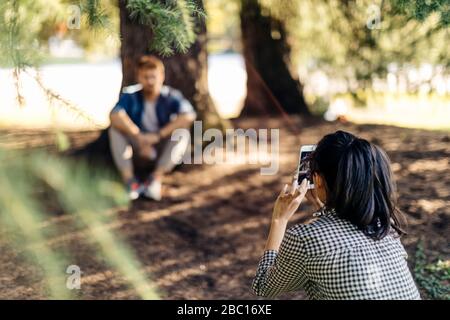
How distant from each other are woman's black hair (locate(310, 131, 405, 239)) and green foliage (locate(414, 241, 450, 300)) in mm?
2338

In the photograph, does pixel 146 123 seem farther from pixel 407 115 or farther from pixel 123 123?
pixel 407 115

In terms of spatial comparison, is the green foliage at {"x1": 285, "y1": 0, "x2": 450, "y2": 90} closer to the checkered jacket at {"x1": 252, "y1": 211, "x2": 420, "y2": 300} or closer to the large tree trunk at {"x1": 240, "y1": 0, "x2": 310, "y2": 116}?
the large tree trunk at {"x1": 240, "y1": 0, "x2": 310, "y2": 116}

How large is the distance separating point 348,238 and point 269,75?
21.1ft

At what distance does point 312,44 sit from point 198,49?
1945 mm

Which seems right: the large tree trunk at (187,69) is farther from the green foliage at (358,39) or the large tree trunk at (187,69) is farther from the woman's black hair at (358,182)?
the woman's black hair at (358,182)

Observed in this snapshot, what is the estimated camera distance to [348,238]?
2.16 m

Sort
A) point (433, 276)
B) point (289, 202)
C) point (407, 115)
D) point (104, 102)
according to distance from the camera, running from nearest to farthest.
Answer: point (289, 202)
point (433, 276)
point (407, 115)
point (104, 102)

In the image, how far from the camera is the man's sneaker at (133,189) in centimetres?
559

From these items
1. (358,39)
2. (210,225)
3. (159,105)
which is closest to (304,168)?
(210,225)

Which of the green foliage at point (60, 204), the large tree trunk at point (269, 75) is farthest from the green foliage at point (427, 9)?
the large tree trunk at point (269, 75)

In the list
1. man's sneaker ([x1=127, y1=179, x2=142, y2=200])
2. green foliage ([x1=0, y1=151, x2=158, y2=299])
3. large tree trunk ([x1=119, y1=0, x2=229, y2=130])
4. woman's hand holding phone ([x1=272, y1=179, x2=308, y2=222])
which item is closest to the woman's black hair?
woman's hand holding phone ([x1=272, y1=179, x2=308, y2=222])

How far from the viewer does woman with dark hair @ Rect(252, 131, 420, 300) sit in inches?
83.6

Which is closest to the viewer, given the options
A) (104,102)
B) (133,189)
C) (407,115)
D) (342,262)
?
(342,262)
